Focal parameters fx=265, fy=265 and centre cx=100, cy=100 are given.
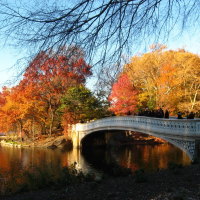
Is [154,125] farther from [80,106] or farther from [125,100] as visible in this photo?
[80,106]

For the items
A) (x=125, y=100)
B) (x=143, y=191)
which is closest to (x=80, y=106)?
(x=125, y=100)

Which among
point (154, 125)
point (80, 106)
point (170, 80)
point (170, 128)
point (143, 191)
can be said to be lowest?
point (143, 191)

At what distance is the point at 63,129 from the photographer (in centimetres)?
3061

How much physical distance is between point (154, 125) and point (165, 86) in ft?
30.0

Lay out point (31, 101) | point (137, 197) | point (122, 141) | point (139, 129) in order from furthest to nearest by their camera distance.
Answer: point (122, 141)
point (31, 101)
point (139, 129)
point (137, 197)

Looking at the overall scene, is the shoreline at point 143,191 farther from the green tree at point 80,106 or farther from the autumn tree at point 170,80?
the green tree at point 80,106

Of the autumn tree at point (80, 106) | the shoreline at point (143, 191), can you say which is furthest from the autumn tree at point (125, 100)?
the shoreline at point (143, 191)

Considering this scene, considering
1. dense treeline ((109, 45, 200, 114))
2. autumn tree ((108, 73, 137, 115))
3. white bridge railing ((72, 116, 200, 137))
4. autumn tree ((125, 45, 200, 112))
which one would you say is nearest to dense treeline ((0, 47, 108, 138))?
autumn tree ((108, 73, 137, 115))

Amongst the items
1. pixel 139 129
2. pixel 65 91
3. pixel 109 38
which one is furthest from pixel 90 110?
pixel 109 38

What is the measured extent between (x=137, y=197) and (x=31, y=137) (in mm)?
25536

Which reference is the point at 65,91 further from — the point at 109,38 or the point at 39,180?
the point at 109,38

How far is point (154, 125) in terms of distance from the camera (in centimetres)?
1512

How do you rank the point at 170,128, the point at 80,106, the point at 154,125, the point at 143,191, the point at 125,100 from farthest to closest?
the point at 80,106
the point at 125,100
the point at 154,125
the point at 170,128
the point at 143,191

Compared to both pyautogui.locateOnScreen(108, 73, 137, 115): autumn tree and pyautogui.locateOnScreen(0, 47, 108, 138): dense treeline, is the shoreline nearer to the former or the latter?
pyautogui.locateOnScreen(108, 73, 137, 115): autumn tree
